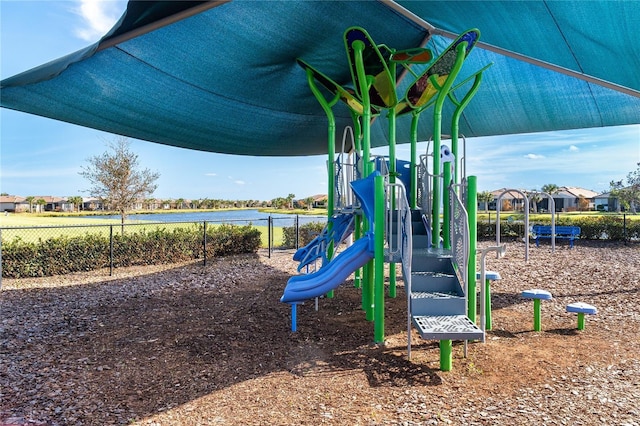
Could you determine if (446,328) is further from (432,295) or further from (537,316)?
(537,316)

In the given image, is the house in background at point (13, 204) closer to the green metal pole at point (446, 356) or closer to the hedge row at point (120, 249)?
the hedge row at point (120, 249)

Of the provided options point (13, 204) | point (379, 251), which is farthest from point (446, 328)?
point (13, 204)

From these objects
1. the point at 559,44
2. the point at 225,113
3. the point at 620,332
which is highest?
the point at 559,44

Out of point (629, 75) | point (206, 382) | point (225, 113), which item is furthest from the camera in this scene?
point (225, 113)

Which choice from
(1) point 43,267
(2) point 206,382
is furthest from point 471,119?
(1) point 43,267

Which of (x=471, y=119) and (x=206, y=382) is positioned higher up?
(x=471, y=119)

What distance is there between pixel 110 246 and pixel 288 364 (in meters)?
7.79

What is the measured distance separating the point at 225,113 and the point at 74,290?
182 inches

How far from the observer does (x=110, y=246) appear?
33.4 feet

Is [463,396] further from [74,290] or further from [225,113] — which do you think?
[74,290]

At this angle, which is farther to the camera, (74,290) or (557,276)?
(557,276)

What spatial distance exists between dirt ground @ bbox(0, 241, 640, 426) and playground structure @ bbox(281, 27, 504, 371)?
47 cm

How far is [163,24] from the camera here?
4.50 meters

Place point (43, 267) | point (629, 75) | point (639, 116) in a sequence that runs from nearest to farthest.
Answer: point (629, 75), point (639, 116), point (43, 267)
